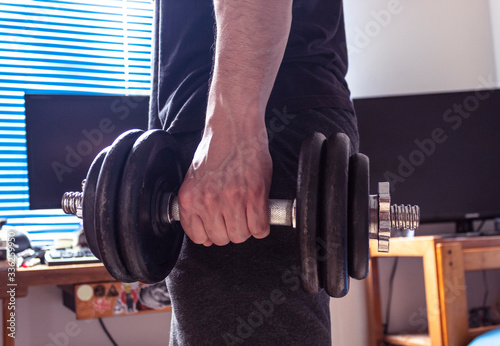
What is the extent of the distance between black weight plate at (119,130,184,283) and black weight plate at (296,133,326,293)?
20 cm

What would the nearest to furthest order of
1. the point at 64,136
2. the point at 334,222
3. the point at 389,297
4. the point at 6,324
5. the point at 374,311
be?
the point at 334,222
the point at 6,324
the point at 64,136
the point at 374,311
the point at 389,297

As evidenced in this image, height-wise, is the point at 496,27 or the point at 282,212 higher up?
the point at 496,27

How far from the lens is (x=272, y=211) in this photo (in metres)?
0.57

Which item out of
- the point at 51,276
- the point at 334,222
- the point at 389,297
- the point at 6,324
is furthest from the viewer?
the point at 389,297

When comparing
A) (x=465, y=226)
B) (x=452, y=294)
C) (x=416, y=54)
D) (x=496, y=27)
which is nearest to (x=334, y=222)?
(x=452, y=294)

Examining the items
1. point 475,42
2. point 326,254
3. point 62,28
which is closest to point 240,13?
point 326,254

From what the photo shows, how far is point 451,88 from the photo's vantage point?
92.3 inches

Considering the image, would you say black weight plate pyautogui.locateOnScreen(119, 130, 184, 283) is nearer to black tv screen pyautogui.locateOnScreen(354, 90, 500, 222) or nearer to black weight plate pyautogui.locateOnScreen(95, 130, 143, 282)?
black weight plate pyautogui.locateOnScreen(95, 130, 143, 282)

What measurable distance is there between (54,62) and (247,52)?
1.71 metres

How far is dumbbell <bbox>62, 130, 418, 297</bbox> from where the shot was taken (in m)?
0.52

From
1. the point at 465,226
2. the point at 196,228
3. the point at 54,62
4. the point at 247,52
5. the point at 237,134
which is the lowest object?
the point at 465,226

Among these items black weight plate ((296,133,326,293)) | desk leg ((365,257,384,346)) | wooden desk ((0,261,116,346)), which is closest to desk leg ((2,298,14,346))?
wooden desk ((0,261,116,346))

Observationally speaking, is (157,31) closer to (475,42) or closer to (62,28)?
(62,28)

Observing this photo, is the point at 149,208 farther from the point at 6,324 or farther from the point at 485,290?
the point at 485,290
